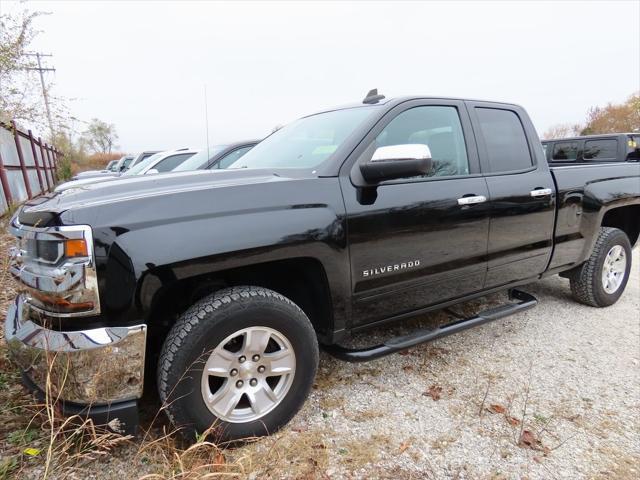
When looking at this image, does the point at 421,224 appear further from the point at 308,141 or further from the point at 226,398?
the point at 226,398

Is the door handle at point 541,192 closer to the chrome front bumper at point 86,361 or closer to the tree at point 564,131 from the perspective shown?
the chrome front bumper at point 86,361

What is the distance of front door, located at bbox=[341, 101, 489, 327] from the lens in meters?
2.34

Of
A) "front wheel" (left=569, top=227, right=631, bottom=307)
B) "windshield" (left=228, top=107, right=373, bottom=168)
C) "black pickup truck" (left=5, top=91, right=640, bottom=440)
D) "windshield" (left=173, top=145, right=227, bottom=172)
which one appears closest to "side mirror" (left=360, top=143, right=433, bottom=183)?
"black pickup truck" (left=5, top=91, right=640, bottom=440)

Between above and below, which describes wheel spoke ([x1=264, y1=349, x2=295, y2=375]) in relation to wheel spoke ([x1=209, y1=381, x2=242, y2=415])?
above

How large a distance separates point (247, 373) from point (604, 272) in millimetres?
3789

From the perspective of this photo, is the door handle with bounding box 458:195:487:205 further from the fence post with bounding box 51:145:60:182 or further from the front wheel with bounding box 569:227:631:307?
the fence post with bounding box 51:145:60:182

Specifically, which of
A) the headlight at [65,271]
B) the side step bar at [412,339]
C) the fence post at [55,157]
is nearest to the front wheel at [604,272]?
the side step bar at [412,339]

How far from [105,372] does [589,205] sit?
3846 millimetres

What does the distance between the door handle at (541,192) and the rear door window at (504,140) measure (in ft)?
0.69

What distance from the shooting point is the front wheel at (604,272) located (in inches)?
155

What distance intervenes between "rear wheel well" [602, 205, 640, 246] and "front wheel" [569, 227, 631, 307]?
248mm

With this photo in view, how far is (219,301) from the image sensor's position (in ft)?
6.27

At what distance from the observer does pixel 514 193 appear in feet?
9.95

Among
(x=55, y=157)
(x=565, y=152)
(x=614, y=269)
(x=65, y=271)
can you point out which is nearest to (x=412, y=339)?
(x=65, y=271)
